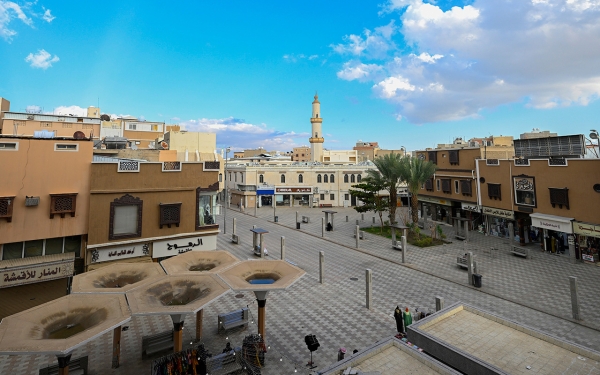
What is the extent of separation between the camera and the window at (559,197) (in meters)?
21.0

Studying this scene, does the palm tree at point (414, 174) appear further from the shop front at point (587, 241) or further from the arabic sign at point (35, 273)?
the arabic sign at point (35, 273)

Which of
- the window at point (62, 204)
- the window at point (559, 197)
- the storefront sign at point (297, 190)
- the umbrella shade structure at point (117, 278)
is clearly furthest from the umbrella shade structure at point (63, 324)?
the storefront sign at point (297, 190)

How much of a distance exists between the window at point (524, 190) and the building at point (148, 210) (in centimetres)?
2493

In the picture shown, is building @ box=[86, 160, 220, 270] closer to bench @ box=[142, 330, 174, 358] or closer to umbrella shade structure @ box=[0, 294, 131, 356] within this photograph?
bench @ box=[142, 330, 174, 358]

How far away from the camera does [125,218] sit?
586 inches

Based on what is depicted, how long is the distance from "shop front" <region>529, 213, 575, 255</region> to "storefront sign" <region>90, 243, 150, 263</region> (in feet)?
91.4

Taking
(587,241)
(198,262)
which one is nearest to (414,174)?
(587,241)

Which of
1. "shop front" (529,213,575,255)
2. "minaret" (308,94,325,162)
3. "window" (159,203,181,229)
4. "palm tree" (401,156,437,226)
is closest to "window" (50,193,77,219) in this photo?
"window" (159,203,181,229)

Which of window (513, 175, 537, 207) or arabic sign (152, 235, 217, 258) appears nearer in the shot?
arabic sign (152, 235, 217, 258)

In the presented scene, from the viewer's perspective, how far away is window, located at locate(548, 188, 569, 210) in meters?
21.0

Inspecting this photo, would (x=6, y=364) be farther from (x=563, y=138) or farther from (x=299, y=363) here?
(x=563, y=138)

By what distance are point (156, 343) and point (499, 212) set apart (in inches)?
1149

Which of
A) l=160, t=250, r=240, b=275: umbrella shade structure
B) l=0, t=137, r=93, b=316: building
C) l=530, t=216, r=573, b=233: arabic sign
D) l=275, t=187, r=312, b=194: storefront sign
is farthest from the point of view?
l=275, t=187, r=312, b=194: storefront sign

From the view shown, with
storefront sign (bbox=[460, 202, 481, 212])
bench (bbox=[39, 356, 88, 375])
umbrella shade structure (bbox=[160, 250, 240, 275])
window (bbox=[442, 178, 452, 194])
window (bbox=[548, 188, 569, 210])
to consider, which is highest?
window (bbox=[442, 178, 452, 194])
